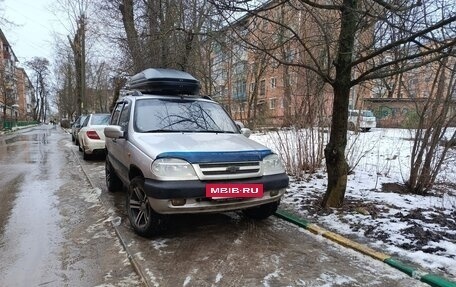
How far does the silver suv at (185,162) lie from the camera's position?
4242mm

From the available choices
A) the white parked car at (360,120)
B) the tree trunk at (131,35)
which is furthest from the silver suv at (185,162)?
the tree trunk at (131,35)

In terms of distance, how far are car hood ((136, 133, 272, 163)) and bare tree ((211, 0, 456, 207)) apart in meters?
1.49

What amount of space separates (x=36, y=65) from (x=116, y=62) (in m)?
67.1

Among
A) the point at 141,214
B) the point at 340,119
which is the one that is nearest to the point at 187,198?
the point at 141,214

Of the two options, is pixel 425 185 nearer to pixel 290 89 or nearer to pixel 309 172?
pixel 309 172

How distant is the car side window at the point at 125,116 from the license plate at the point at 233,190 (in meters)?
2.08

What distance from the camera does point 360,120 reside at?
8711mm

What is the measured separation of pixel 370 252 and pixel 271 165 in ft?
5.02

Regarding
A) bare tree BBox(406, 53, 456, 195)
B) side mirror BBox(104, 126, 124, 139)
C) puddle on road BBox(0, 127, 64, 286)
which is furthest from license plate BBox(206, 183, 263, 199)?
bare tree BBox(406, 53, 456, 195)

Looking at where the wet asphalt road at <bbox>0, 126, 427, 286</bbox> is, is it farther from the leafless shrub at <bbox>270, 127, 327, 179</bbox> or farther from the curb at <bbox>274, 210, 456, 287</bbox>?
the leafless shrub at <bbox>270, 127, 327, 179</bbox>

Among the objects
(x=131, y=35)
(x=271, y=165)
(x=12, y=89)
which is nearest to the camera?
(x=271, y=165)

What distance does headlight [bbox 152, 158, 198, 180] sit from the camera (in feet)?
13.9

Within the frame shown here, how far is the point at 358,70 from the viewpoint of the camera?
6.61m

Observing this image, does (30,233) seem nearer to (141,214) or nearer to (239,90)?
(141,214)
